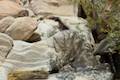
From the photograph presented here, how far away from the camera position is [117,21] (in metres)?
3.30

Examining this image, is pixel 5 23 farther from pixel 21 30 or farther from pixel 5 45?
pixel 5 45

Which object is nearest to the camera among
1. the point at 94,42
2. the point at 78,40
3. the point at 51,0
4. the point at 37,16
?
the point at 78,40

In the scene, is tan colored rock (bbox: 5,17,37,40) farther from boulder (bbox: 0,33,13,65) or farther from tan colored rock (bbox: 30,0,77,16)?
tan colored rock (bbox: 30,0,77,16)

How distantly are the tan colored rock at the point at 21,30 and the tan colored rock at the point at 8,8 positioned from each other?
0.45 metres

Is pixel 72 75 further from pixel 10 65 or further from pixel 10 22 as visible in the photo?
pixel 10 22

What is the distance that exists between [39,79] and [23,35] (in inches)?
29.4

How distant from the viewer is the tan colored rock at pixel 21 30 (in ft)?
11.9

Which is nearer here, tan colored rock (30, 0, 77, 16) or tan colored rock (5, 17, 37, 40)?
tan colored rock (5, 17, 37, 40)

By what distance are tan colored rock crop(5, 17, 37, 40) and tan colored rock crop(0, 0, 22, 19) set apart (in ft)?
1.48

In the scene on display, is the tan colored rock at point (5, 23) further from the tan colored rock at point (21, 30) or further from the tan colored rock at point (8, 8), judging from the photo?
the tan colored rock at point (8, 8)

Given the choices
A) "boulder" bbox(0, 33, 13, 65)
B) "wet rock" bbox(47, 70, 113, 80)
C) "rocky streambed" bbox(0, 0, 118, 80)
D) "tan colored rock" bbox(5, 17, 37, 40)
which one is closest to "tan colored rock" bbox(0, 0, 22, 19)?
"rocky streambed" bbox(0, 0, 118, 80)

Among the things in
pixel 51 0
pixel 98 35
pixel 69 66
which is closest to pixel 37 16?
pixel 51 0

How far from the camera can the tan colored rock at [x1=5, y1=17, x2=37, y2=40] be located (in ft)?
11.9

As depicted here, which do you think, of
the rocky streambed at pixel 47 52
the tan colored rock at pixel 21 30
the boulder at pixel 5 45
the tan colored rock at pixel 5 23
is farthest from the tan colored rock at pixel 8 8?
the boulder at pixel 5 45
